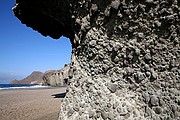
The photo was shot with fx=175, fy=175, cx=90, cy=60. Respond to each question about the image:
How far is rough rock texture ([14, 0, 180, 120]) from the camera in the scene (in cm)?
260

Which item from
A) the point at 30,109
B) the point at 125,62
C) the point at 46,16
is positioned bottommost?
the point at 30,109

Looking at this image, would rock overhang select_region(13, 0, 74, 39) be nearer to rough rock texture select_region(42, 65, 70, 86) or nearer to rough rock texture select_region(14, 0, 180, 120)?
rough rock texture select_region(14, 0, 180, 120)

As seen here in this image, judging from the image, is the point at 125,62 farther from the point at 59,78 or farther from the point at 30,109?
the point at 59,78

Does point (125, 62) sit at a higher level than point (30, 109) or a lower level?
higher

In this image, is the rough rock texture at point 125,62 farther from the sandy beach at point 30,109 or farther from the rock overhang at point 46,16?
the sandy beach at point 30,109

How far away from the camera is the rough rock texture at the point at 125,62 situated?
2602mm

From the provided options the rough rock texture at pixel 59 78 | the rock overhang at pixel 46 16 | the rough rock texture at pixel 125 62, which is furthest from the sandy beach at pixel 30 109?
the rough rock texture at pixel 59 78

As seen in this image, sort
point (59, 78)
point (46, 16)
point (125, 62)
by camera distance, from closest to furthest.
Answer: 1. point (125, 62)
2. point (46, 16)
3. point (59, 78)

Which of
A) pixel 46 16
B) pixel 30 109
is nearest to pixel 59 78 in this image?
pixel 30 109

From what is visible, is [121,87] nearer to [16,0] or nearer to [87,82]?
[87,82]

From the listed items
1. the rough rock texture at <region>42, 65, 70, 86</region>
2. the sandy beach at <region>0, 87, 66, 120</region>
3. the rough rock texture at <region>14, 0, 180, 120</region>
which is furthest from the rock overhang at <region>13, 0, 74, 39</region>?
the rough rock texture at <region>42, 65, 70, 86</region>

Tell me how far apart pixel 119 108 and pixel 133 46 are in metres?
1.06

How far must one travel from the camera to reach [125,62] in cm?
302

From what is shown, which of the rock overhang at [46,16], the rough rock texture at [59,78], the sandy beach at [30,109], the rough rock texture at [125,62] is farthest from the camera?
the rough rock texture at [59,78]
